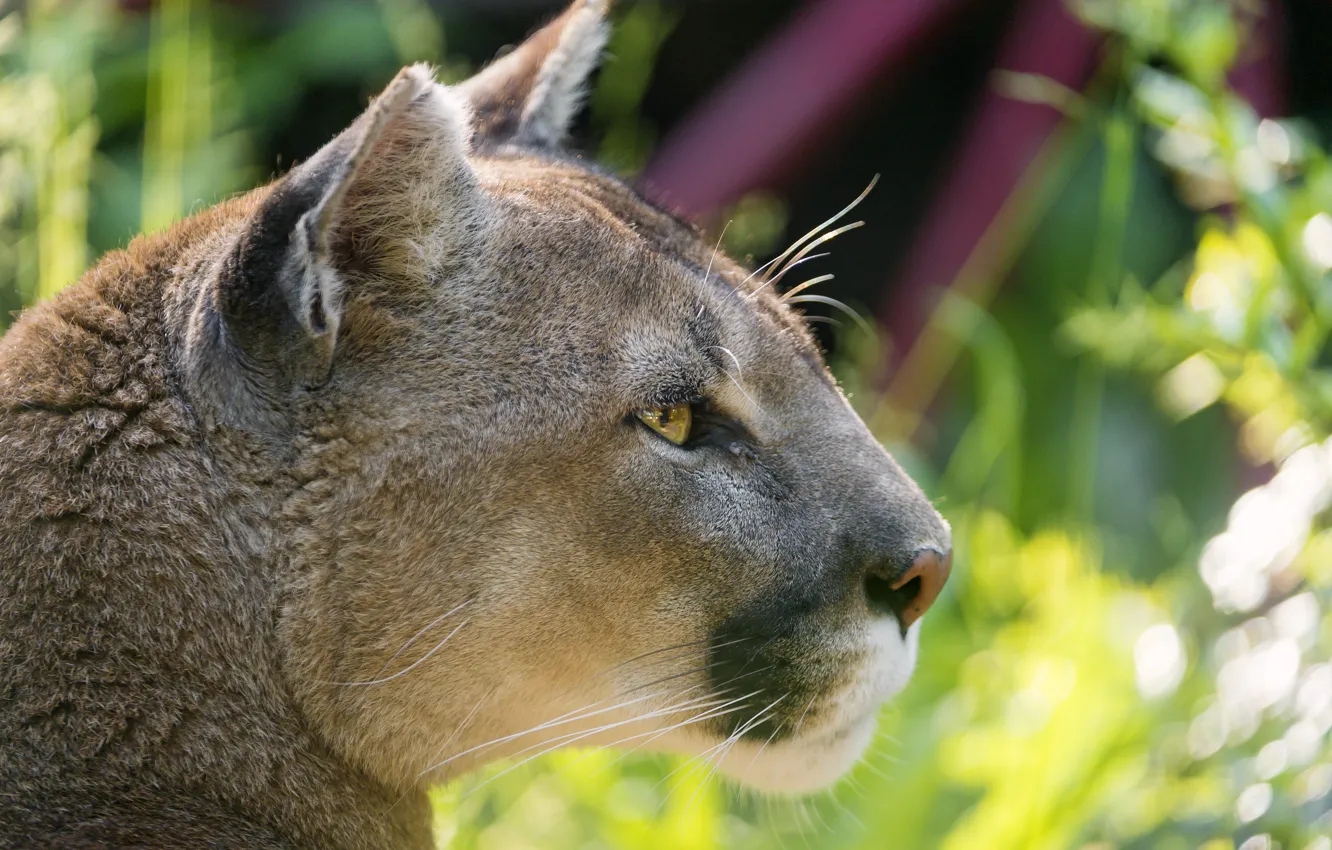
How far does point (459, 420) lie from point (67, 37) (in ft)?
7.36

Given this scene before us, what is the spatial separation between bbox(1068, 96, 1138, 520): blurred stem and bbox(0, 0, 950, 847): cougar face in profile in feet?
4.81

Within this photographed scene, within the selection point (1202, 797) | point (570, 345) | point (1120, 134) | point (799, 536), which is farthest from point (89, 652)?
point (1120, 134)

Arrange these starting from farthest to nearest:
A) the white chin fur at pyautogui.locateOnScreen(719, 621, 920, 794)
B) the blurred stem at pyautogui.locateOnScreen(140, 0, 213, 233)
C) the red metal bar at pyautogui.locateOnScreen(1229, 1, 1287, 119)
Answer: the red metal bar at pyautogui.locateOnScreen(1229, 1, 1287, 119) < the blurred stem at pyautogui.locateOnScreen(140, 0, 213, 233) < the white chin fur at pyautogui.locateOnScreen(719, 621, 920, 794)

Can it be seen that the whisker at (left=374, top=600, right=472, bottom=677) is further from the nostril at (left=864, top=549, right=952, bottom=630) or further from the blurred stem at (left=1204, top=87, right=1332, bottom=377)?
the blurred stem at (left=1204, top=87, right=1332, bottom=377)

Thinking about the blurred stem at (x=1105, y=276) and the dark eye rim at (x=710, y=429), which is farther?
the blurred stem at (x=1105, y=276)

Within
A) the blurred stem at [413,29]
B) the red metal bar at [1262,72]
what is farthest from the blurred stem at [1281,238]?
the red metal bar at [1262,72]

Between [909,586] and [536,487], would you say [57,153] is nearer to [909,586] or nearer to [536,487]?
[536,487]

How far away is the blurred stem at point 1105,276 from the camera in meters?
3.54

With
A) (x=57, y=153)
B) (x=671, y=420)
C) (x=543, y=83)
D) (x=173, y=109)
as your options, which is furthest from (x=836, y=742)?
(x=173, y=109)

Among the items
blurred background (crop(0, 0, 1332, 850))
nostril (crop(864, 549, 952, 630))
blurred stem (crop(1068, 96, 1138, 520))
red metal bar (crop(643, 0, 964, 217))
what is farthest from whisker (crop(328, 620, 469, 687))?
red metal bar (crop(643, 0, 964, 217))

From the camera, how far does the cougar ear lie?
111 inches

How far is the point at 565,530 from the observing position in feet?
7.21

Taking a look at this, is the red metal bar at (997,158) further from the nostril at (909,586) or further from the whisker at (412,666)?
the whisker at (412,666)

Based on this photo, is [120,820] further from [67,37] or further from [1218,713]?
[67,37]
